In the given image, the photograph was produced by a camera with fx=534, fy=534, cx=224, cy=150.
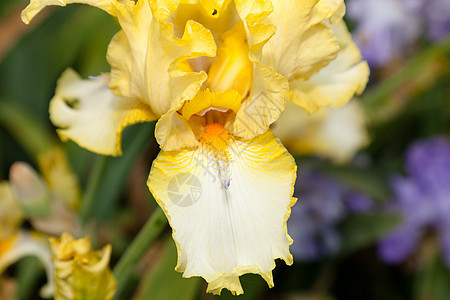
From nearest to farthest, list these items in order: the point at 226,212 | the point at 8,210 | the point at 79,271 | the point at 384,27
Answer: the point at 226,212 < the point at 79,271 < the point at 8,210 < the point at 384,27

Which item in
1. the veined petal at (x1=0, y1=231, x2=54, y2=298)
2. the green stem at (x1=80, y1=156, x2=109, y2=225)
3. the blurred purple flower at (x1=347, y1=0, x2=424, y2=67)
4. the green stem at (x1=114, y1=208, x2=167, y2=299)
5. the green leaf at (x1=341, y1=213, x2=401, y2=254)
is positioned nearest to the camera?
the green stem at (x1=114, y1=208, x2=167, y2=299)

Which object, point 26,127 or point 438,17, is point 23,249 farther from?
point 438,17

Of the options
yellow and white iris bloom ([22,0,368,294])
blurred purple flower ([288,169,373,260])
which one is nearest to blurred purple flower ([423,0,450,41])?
blurred purple flower ([288,169,373,260])

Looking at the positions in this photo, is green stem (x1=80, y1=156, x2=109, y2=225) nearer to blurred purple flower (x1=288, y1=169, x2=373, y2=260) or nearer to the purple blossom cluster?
blurred purple flower (x1=288, y1=169, x2=373, y2=260)

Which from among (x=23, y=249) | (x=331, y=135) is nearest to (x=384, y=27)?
(x=331, y=135)

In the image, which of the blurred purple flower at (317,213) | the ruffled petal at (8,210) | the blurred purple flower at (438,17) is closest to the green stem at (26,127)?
the ruffled petal at (8,210)

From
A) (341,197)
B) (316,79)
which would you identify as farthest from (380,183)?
(316,79)

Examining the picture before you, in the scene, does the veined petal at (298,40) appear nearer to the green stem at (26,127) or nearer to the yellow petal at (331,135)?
the yellow petal at (331,135)
